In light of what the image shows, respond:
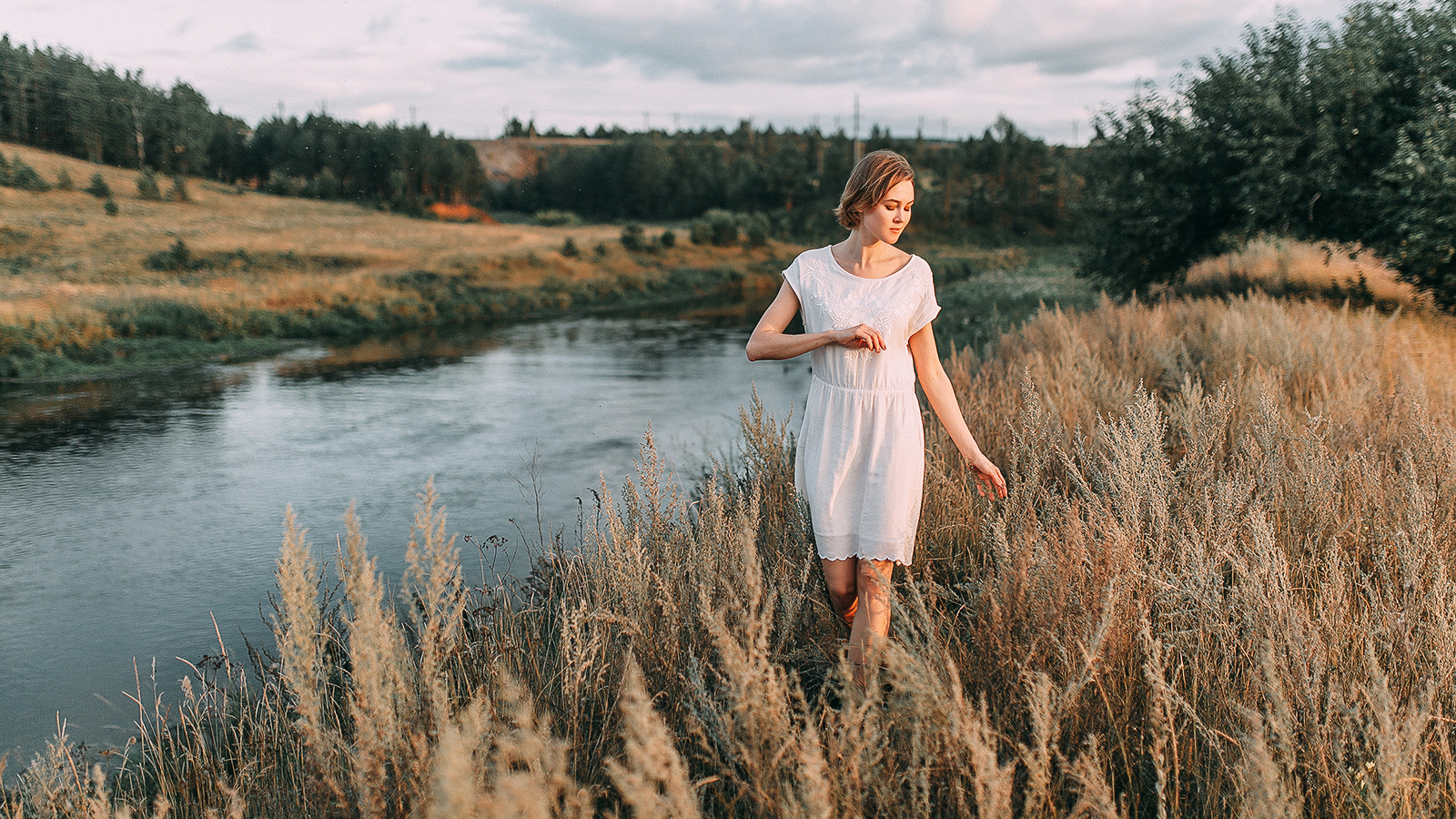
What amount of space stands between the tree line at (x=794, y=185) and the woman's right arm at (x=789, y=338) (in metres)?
64.4

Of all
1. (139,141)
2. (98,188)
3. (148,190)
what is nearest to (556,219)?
(148,190)

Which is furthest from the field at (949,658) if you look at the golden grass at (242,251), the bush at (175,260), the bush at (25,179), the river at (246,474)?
the bush at (25,179)

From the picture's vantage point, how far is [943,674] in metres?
3.01

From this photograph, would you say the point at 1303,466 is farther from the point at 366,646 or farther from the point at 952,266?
the point at 952,266

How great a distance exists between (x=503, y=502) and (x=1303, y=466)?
723 cm

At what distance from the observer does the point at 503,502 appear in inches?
364

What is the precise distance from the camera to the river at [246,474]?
617 cm

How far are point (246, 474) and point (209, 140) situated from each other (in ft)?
227

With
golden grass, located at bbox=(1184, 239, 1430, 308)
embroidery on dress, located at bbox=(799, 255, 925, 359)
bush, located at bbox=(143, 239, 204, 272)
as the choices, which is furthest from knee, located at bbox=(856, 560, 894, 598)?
bush, located at bbox=(143, 239, 204, 272)

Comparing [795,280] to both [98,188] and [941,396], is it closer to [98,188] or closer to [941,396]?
[941,396]

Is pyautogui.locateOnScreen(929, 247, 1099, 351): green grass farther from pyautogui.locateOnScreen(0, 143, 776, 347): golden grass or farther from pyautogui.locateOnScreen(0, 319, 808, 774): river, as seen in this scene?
pyautogui.locateOnScreen(0, 143, 776, 347): golden grass

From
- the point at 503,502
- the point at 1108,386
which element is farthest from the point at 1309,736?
the point at 503,502

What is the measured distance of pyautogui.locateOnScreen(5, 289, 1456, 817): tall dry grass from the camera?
7.57 ft

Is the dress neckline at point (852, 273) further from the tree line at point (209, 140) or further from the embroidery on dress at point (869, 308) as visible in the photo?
the tree line at point (209, 140)
